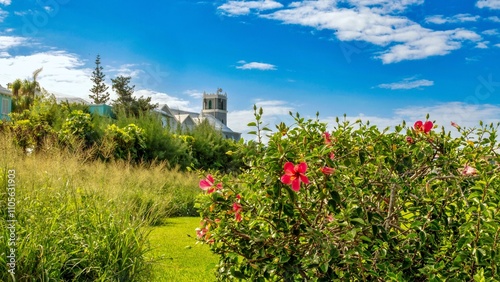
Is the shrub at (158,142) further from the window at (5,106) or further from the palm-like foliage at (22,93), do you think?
the palm-like foliage at (22,93)

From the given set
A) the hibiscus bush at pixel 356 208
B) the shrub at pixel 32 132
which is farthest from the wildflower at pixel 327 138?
the shrub at pixel 32 132

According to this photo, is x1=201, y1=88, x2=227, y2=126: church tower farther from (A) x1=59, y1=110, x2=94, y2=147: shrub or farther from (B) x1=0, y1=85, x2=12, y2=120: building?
(A) x1=59, y1=110, x2=94, y2=147: shrub

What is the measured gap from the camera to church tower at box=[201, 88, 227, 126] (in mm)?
84688

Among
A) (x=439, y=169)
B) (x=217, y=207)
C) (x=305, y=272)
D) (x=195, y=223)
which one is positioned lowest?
(x=195, y=223)

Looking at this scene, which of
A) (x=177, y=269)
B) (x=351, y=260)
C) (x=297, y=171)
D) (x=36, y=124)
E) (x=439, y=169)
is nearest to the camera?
(x=297, y=171)

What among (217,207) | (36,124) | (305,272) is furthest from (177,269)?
(36,124)

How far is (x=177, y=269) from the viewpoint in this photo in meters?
5.90

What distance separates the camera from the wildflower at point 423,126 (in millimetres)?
3365

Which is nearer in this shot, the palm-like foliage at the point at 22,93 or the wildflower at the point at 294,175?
the wildflower at the point at 294,175

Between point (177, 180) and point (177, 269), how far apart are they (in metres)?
7.57

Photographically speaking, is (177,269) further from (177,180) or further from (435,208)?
(177,180)

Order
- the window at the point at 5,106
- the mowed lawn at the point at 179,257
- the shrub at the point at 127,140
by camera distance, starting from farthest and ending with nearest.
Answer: the window at the point at 5,106, the shrub at the point at 127,140, the mowed lawn at the point at 179,257

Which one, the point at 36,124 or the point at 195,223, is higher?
the point at 36,124

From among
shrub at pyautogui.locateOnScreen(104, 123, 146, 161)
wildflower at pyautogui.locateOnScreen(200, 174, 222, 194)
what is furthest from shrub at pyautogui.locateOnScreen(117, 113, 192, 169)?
wildflower at pyautogui.locateOnScreen(200, 174, 222, 194)
